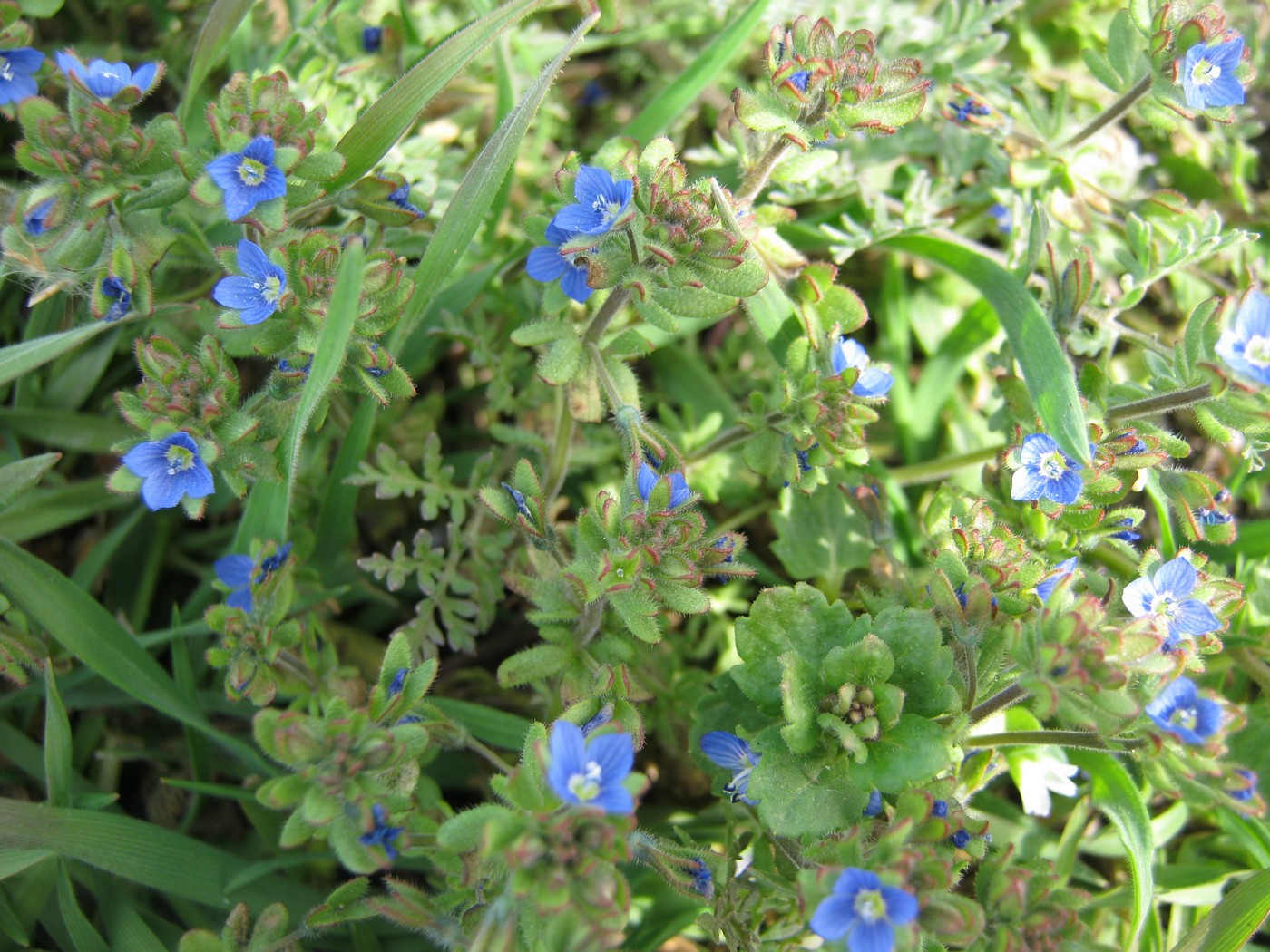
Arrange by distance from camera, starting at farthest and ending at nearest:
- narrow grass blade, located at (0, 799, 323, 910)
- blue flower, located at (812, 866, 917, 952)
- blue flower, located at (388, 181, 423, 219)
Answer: blue flower, located at (388, 181, 423, 219), narrow grass blade, located at (0, 799, 323, 910), blue flower, located at (812, 866, 917, 952)

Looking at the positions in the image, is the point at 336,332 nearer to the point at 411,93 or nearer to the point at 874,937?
the point at 411,93

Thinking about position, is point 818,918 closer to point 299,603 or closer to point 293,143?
point 299,603

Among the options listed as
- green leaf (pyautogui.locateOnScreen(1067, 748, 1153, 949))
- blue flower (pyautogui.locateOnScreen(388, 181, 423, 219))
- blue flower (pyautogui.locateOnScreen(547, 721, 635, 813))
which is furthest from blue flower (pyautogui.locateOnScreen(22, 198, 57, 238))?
green leaf (pyautogui.locateOnScreen(1067, 748, 1153, 949))

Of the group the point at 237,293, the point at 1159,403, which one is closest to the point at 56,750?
the point at 237,293

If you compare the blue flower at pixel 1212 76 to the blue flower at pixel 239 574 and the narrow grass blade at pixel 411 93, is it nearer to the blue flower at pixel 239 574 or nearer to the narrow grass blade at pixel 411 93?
the narrow grass blade at pixel 411 93

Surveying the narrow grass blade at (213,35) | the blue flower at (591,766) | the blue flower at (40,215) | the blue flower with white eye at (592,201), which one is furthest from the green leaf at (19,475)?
the blue flower at (591,766)

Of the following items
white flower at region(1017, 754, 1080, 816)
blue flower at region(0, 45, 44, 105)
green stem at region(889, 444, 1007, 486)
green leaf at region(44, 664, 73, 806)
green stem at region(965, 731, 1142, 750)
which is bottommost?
white flower at region(1017, 754, 1080, 816)

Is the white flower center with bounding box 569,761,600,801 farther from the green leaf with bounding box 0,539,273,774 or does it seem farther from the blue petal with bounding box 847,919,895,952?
the green leaf with bounding box 0,539,273,774
